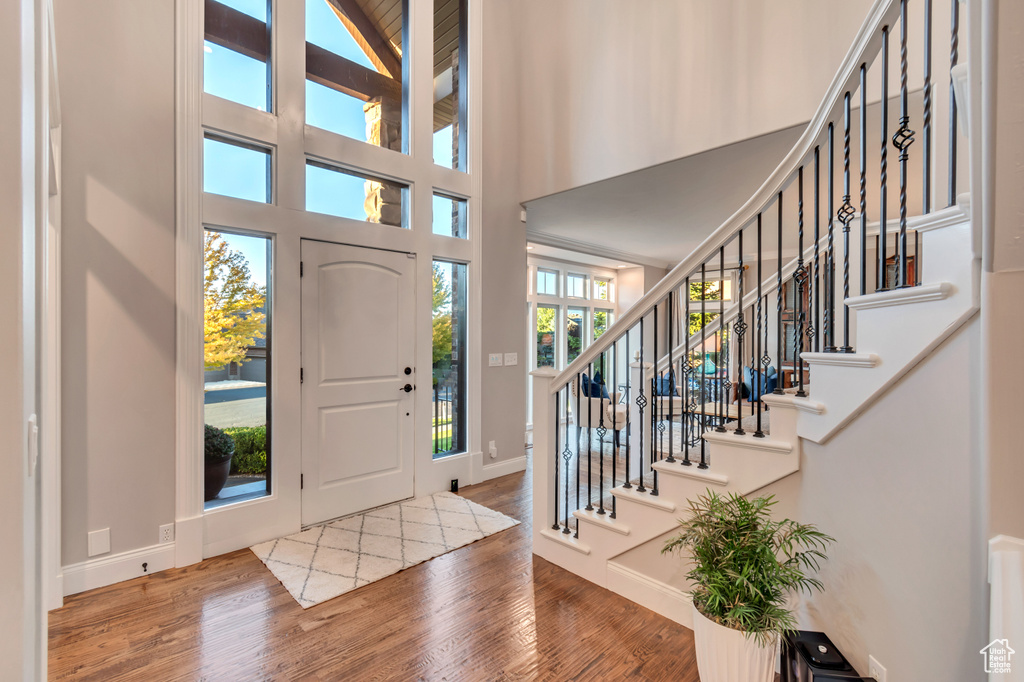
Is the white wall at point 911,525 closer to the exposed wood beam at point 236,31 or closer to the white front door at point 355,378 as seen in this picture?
the white front door at point 355,378

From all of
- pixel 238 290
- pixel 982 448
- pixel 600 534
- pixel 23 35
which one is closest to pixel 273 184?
pixel 238 290

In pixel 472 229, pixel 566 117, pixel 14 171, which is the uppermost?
pixel 566 117

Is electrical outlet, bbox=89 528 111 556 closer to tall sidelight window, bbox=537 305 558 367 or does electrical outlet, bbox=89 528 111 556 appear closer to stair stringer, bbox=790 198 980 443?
stair stringer, bbox=790 198 980 443

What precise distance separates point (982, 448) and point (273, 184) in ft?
11.6

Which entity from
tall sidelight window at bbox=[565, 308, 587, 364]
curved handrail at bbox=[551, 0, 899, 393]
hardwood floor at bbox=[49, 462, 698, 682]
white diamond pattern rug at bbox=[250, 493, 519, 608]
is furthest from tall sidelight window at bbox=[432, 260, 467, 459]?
tall sidelight window at bbox=[565, 308, 587, 364]

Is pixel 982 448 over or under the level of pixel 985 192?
under

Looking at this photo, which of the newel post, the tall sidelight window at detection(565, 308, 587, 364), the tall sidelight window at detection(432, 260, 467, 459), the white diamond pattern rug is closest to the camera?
the white diamond pattern rug

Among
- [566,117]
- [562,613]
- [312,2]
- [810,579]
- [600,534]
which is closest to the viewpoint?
[810,579]

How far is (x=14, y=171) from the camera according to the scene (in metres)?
0.74

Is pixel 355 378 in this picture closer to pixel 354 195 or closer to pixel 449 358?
pixel 449 358

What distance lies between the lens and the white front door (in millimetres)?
3100

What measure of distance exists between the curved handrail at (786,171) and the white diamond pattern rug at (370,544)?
128 cm

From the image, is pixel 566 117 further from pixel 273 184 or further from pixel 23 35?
pixel 23 35

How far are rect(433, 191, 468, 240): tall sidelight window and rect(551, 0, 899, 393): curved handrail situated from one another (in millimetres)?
1970
